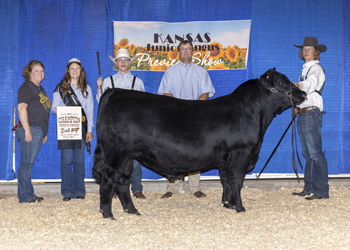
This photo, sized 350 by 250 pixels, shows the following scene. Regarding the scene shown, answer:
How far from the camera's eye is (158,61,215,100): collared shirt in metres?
5.26

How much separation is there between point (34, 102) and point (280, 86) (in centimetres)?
328

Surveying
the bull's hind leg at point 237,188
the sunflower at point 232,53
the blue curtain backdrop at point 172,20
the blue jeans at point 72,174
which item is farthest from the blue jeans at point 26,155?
the sunflower at point 232,53

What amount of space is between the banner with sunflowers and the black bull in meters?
1.53

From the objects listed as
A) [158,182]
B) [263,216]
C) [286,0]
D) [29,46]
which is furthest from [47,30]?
[263,216]

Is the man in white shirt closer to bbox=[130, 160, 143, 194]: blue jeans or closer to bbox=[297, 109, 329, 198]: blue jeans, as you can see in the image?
bbox=[130, 160, 143, 194]: blue jeans

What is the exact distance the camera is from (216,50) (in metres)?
5.71

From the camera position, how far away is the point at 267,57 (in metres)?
5.79

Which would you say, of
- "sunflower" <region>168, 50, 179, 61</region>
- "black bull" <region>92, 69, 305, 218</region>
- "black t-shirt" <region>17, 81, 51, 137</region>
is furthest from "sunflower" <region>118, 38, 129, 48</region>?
"black bull" <region>92, 69, 305, 218</region>

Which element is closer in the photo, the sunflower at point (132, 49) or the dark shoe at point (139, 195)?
the dark shoe at point (139, 195)

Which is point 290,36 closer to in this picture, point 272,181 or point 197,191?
point 272,181

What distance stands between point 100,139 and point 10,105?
2.48m

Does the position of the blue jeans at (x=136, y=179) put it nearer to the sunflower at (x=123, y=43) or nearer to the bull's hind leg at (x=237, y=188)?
the bull's hind leg at (x=237, y=188)

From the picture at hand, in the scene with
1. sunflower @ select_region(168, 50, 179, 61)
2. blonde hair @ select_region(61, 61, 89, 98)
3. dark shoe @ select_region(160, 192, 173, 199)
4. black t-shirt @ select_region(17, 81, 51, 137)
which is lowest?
dark shoe @ select_region(160, 192, 173, 199)

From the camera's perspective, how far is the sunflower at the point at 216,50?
570cm
